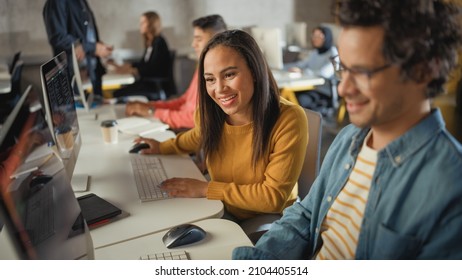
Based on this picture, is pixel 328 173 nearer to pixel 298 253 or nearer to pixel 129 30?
pixel 298 253

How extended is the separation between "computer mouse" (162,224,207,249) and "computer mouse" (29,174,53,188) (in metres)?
0.33

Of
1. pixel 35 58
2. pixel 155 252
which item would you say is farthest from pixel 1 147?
pixel 35 58

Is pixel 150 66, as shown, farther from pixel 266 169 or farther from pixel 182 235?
pixel 182 235

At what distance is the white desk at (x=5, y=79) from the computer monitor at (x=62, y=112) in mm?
2388

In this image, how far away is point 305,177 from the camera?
1.45m

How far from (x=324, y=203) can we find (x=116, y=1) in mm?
4177

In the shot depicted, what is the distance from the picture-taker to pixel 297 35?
4738mm

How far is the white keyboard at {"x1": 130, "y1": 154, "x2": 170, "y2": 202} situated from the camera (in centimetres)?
131

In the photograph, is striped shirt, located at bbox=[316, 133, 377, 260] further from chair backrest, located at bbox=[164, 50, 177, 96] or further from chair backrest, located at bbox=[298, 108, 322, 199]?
chair backrest, located at bbox=[164, 50, 177, 96]

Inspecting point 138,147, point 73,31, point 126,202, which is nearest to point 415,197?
point 126,202

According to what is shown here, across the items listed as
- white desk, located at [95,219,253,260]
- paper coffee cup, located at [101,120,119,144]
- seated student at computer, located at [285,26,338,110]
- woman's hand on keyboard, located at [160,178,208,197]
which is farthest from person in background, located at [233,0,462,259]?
seated student at computer, located at [285,26,338,110]

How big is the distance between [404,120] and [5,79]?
3685 millimetres

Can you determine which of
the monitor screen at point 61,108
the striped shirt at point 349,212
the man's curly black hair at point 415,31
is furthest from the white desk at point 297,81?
the man's curly black hair at point 415,31

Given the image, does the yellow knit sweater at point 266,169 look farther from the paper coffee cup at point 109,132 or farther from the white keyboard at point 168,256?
the paper coffee cup at point 109,132
